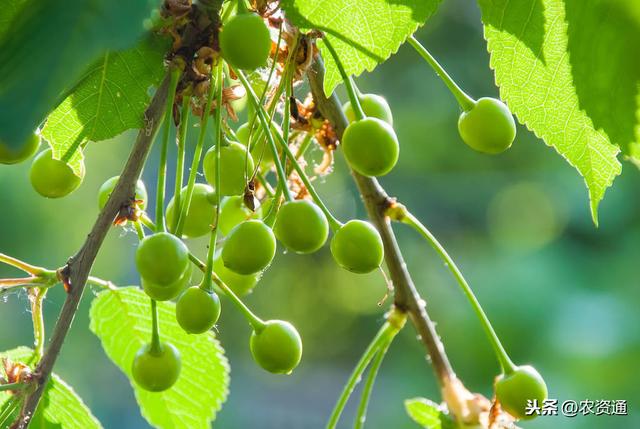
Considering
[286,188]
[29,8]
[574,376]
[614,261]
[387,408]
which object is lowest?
[29,8]

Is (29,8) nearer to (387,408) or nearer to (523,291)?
(523,291)

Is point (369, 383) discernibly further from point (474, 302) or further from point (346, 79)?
point (346, 79)

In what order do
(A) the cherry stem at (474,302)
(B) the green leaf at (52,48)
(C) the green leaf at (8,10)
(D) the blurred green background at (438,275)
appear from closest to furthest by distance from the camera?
1. (B) the green leaf at (52,48)
2. (C) the green leaf at (8,10)
3. (A) the cherry stem at (474,302)
4. (D) the blurred green background at (438,275)

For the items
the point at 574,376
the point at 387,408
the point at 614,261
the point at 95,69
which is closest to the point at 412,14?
the point at 95,69

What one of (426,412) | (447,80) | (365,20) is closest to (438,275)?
(426,412)

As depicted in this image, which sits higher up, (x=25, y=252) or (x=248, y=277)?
(x=25, y=252)

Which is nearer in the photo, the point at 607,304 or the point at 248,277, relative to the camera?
the point at 248,277

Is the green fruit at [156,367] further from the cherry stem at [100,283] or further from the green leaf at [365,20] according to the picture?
the green leaf at [365,20]

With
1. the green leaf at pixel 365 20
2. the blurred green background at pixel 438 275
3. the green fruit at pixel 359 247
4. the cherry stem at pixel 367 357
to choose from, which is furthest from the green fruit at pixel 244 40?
the blurred green background at pixel 438 275
